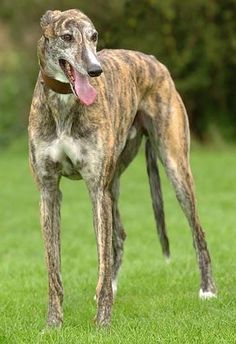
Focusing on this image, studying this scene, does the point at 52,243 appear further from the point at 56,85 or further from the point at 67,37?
the point at 67,37

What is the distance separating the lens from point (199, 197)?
17.6m

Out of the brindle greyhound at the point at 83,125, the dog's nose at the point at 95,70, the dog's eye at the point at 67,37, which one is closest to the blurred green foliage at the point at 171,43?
the brindle greyhound at the point at 83,125

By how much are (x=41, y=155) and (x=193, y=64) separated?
21607 millimetres

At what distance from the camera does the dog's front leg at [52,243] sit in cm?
675

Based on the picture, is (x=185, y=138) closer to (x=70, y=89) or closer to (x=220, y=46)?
(x=70, y=89)

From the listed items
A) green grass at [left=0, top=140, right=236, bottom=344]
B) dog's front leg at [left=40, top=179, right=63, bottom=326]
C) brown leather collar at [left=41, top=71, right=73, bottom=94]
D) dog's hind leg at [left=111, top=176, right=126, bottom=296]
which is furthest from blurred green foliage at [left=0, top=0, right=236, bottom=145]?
brown leather collar at [left=41, top=71, right=73, bottom=94]

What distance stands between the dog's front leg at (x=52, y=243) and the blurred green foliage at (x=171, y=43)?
61.1 ft

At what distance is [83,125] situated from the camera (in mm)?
6574

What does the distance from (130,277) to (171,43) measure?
18657 mm

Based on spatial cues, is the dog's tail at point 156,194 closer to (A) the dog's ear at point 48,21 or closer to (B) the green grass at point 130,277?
(B) the green grass at point 130,277

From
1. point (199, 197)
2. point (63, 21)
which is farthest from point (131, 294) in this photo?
point (199, 197)

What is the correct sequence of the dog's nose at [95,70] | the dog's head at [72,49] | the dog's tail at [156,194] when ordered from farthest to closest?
the dog's tail at [156,194], the dog's head at [72,49], the dog's nose at [95,70]

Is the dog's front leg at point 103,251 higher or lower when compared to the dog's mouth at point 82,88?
lower

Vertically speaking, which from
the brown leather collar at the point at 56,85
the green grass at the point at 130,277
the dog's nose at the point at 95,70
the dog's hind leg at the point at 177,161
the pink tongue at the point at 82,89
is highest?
the dog's nose at the point at 95,70
